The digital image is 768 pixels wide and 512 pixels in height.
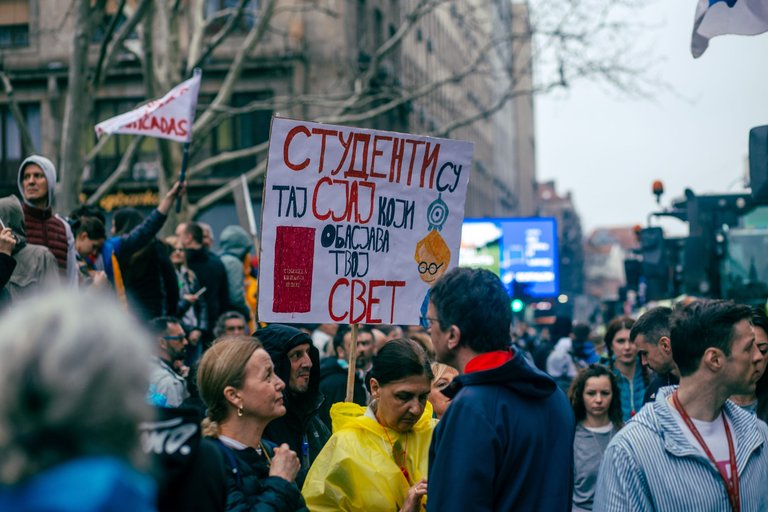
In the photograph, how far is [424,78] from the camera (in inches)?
1977

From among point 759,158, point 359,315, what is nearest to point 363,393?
point 359,315

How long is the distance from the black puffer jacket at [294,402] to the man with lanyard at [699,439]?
183 centimetres

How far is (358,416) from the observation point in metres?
4.94

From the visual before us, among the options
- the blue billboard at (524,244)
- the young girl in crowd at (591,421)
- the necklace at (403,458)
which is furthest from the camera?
the blue billboard at (524,244)

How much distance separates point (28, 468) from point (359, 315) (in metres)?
4.32

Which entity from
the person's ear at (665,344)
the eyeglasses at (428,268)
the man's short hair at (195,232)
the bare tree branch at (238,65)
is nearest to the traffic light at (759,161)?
the person's ear at (665,344)

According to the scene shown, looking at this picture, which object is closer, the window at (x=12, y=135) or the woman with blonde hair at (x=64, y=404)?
the woman with blonde hair at (x=64, y=404)

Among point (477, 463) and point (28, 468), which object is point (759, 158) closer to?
point (477, 463)

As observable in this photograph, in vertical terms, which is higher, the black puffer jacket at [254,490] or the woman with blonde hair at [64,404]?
the woman with blonde hair at [64,404]

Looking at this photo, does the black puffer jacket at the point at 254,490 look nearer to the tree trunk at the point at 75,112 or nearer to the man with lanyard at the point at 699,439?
the man with lanyard at the point at 699,439

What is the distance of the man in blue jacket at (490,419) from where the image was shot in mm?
3541

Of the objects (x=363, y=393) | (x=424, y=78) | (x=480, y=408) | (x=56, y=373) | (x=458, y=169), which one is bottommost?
(x=363, y=393)

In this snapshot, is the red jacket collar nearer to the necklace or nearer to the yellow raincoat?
the yellow raincoat

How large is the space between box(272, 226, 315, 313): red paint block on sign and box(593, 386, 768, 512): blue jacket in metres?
2.38
